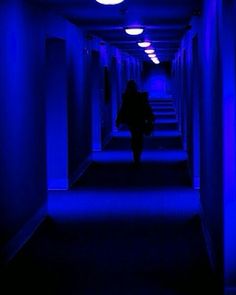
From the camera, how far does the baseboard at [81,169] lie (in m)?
11.3

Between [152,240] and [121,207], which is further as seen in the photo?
[121,207]

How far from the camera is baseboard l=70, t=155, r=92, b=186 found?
11320mm

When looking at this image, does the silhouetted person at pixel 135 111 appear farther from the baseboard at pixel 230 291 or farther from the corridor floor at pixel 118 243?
the baseboard at pixel 230 291

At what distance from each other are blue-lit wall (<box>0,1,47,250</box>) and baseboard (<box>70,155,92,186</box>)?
2684mm

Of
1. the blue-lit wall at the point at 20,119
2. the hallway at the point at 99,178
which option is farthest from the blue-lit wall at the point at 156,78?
the blue-lit wall at the point at 20,119

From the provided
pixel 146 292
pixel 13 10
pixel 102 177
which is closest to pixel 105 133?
pixel 102 177

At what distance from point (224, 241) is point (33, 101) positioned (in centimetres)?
370

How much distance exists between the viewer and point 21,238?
23.1 ft

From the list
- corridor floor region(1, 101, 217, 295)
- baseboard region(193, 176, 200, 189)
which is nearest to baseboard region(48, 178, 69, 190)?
corridor floor region(1, 101, 217, 295)

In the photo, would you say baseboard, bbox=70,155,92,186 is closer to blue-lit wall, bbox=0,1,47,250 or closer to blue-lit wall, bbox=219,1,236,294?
blue-lit wall, bbox=0,1,47,250

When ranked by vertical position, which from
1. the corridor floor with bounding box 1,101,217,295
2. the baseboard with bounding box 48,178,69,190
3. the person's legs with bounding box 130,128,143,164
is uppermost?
the person's legs with bounding box 130,128,143,164

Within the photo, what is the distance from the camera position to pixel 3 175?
20.4ft

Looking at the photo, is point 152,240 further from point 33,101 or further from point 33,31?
point 33,31

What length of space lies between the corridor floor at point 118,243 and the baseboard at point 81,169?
5.4 inches
